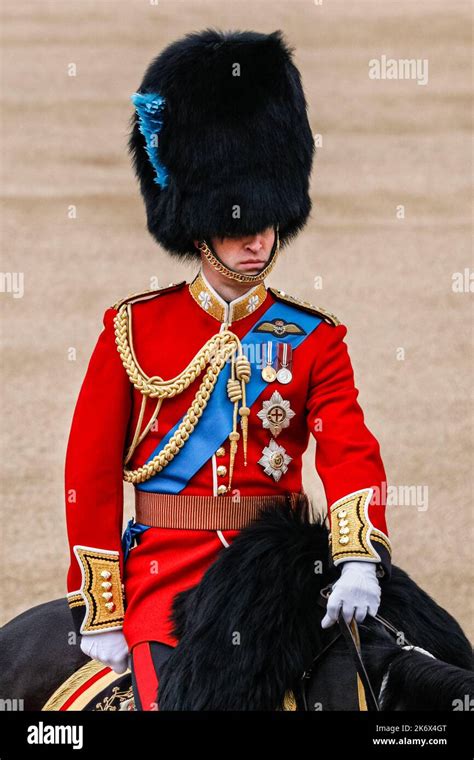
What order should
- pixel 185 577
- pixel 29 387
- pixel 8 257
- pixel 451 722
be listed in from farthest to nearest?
1. pixel 8 257
2. pixel 29 387
3. pixel 185 577
4. pixel 451 722

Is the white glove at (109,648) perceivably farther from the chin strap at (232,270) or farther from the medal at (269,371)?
the chin strap at (232,270)

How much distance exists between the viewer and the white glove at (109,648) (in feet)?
8.46

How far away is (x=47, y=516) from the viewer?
573 centimetres

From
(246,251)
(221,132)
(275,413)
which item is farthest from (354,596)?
(221,132)

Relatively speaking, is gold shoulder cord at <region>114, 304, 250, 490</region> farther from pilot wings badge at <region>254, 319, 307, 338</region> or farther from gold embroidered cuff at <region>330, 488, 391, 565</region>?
gold embroidered cuff at <region>330, 488, 391, 565</region>

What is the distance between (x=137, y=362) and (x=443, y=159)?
637cm

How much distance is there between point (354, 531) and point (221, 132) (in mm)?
724

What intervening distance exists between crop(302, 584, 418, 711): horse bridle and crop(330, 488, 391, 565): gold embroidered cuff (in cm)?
6

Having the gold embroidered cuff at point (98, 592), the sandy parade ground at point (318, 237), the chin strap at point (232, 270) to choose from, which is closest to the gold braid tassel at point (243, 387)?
the chin strap at point (232, 270)

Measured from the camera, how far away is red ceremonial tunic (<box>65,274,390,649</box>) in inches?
100

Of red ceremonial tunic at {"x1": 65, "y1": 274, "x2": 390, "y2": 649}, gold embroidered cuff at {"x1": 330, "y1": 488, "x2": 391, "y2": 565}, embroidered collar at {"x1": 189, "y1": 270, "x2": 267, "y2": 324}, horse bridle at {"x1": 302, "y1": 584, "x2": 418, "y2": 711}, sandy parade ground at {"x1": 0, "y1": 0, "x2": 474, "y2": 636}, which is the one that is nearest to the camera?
horse bridle at {"x1": 302, "y1": 584, "x2": 418, "y2": 711}

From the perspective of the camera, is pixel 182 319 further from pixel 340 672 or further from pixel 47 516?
pixel 47 516

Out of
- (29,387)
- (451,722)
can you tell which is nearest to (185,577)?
(451,722)

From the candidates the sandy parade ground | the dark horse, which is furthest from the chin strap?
the sandy parade ground
